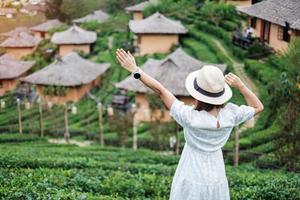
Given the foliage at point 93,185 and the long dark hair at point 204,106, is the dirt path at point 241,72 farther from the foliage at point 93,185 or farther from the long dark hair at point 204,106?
the long dark hair at point 204,106

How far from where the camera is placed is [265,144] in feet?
51.8

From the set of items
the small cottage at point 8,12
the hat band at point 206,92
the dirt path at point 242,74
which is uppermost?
the hat band at point 206,92

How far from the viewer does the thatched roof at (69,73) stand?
2639cm

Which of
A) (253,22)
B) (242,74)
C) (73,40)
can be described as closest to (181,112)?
(242,74)

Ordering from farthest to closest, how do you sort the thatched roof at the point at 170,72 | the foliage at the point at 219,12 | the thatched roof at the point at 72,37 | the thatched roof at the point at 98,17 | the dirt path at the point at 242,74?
1. the thatched roof at the point at 98,17
2. the thatched roof at the point at 72,37
3. the foliage at the point at 219,12
4. the thatched roof at the point at 170,72
5. the dirt path at the point at 242,74

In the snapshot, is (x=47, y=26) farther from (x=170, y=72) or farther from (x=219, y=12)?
(x=170, y=72)

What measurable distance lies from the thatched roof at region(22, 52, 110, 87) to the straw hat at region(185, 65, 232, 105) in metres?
23.1

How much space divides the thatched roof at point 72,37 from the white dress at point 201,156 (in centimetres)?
3243

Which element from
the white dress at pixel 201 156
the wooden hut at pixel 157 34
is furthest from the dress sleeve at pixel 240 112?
the wooden hut at pixel 157 34

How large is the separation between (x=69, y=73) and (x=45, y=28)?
31.6ft

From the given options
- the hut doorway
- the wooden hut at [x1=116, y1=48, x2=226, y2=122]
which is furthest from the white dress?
the hut doorway

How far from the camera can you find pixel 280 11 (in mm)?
18344

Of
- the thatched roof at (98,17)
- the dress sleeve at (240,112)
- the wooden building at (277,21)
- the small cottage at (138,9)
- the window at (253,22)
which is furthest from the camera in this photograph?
the thatched roof at (98,17)

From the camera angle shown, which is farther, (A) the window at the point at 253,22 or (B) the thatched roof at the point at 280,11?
(A) the window at the point at 253,22
